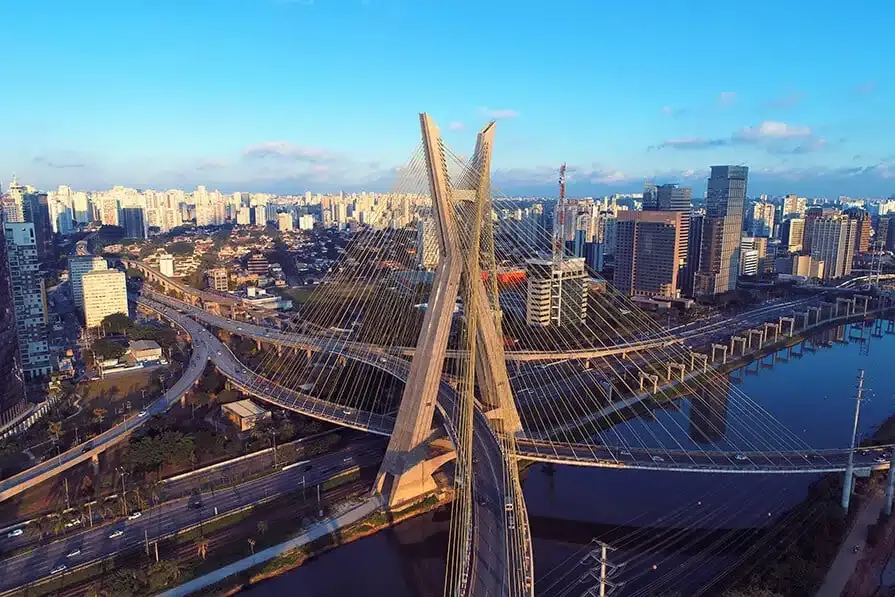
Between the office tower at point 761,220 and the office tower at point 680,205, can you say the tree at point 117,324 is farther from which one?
the office tower at point 761,220

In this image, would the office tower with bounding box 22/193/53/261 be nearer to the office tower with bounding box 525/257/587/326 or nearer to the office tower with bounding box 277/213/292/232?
the office tower with bounding box 277/213/292/232

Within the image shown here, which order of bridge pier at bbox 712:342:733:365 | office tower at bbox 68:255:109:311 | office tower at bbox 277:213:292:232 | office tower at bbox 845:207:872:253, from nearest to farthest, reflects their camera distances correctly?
1. bridge pier at bbox 712:342:733:365
2. office tower at bbox 68:255:109:311
3. office tower at bbox 845:207:872:253
4. office tower at bbox 277:213:292:232

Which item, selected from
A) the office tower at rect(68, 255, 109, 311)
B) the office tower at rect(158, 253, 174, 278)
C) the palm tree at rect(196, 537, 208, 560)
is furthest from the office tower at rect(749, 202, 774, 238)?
the palm tree at rect(196, 537, 208, 560)

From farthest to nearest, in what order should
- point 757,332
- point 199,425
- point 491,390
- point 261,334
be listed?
point 757,332
point 261,334
point 199,425
point 491,390

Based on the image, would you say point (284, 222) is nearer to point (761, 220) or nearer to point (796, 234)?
point (796, 234)

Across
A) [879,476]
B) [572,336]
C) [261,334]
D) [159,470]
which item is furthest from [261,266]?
[879,476]

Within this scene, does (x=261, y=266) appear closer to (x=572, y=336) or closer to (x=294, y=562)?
(x=572, y=336)

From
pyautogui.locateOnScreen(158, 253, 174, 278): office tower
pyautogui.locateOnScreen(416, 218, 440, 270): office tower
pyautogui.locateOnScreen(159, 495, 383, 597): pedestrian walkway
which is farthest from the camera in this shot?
pyautogui.locateOnScreen(158, 253, 174, 278): office tower

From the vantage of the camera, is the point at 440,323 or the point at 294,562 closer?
the point at 294,562
